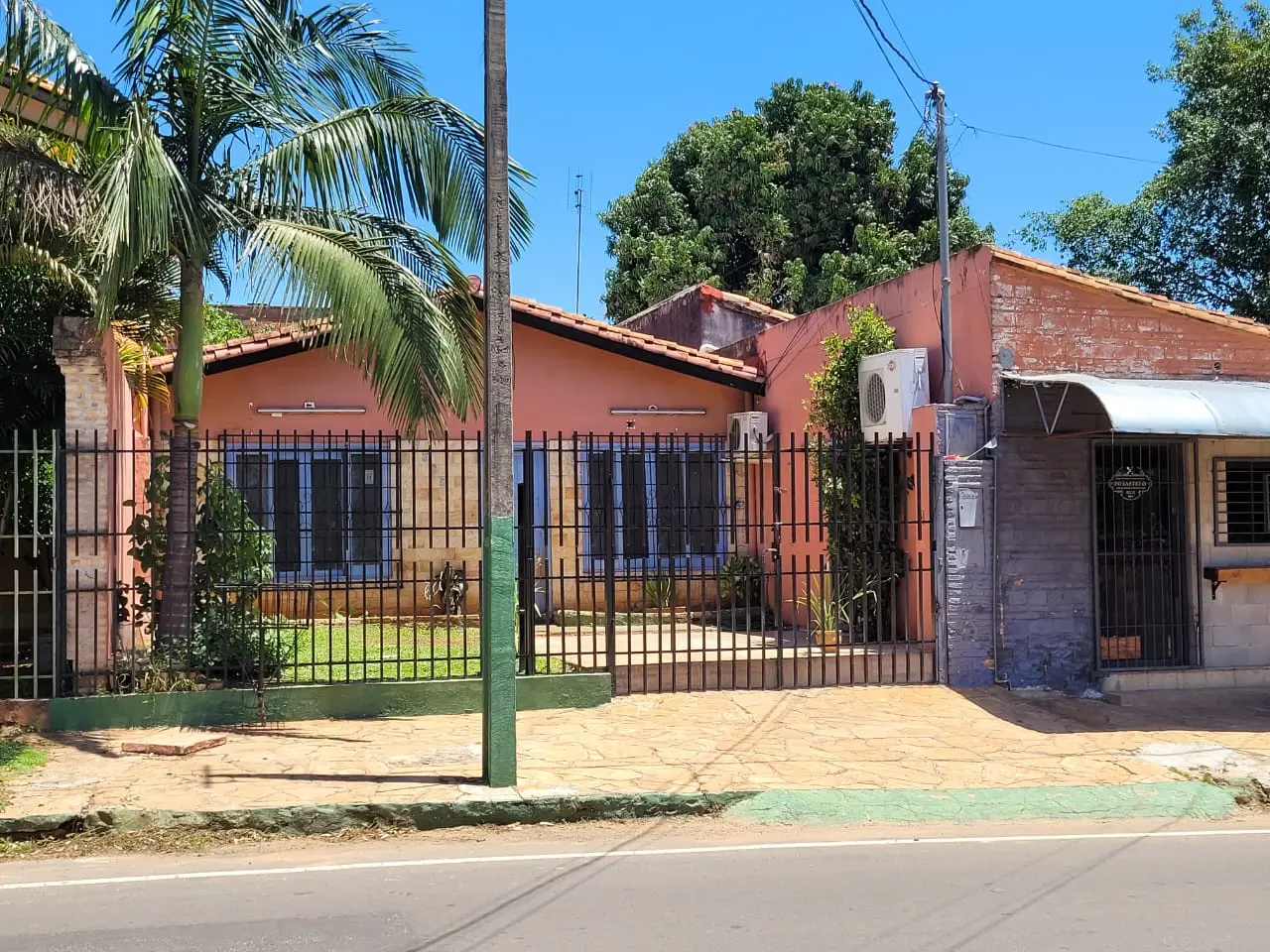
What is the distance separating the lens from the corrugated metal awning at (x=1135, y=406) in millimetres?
9648

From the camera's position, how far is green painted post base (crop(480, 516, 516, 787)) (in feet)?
24.9

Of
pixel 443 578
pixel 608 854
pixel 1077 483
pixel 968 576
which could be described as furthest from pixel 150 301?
pixel 1077 483

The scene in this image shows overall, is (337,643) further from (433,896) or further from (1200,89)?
(1200,89)

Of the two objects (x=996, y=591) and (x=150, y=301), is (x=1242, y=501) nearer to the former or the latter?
(x=996, y=591)

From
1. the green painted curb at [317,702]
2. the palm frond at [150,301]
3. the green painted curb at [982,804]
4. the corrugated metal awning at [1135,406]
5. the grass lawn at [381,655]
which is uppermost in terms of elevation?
the palm frond at [150,301]

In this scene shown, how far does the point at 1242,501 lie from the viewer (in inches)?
448

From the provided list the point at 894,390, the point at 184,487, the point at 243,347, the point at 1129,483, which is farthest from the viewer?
the point at 243,347

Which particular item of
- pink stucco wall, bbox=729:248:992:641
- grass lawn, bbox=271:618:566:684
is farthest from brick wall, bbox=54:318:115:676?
pink stucco wall, bbox=729:248:992:641

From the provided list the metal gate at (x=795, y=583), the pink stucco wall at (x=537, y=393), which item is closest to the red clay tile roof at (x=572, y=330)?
the pink stucco wall at (x=537, y=393)

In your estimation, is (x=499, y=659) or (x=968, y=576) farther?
(x=968, y=576)

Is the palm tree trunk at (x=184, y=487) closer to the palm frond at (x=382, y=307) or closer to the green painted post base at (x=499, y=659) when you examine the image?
the palm frond at (x=382, y=307)

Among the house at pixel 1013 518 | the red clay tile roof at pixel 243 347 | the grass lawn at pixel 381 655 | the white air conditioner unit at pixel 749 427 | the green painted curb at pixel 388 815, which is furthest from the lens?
the white air conditioner unit at pixel 749 427

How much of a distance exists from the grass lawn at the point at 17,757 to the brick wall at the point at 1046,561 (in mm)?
8055

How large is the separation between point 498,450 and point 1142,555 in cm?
688
